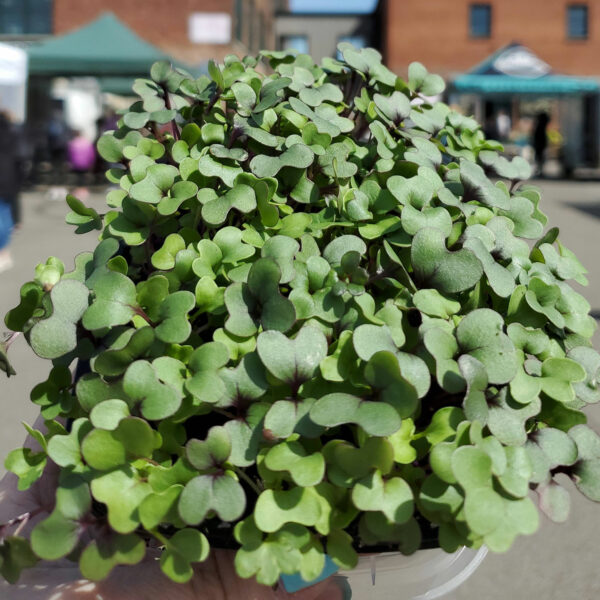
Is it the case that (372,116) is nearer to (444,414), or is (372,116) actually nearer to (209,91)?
Answer: (209,91)

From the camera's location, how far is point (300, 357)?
885 millimetres

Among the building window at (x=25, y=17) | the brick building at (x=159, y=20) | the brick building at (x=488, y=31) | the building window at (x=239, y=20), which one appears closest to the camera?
the brick building at (x=159, y=20)

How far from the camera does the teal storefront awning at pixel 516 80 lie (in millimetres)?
20094

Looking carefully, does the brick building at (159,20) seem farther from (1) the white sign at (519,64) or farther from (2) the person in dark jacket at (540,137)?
(2) the person in dark jacket at (540,137)

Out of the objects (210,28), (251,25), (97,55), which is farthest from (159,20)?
(97,55)

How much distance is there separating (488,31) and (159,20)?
12866 mm

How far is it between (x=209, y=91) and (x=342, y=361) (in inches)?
22.2

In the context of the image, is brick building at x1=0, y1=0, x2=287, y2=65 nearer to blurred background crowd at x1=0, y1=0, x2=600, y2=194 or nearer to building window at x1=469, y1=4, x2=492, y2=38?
blurred background crowd at x1=0, y1=0, x2=600, y2=194

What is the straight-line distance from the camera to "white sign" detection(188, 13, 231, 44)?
26.7 m

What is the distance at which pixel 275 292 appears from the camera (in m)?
0.92

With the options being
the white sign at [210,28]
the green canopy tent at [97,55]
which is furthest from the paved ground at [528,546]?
the white sign at [210,28]

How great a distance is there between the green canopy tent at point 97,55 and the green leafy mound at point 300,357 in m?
13.5

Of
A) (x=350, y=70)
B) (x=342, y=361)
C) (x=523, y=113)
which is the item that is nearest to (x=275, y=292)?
(x=342, y=361)

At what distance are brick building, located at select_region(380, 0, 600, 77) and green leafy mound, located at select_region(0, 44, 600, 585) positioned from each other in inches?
1280
